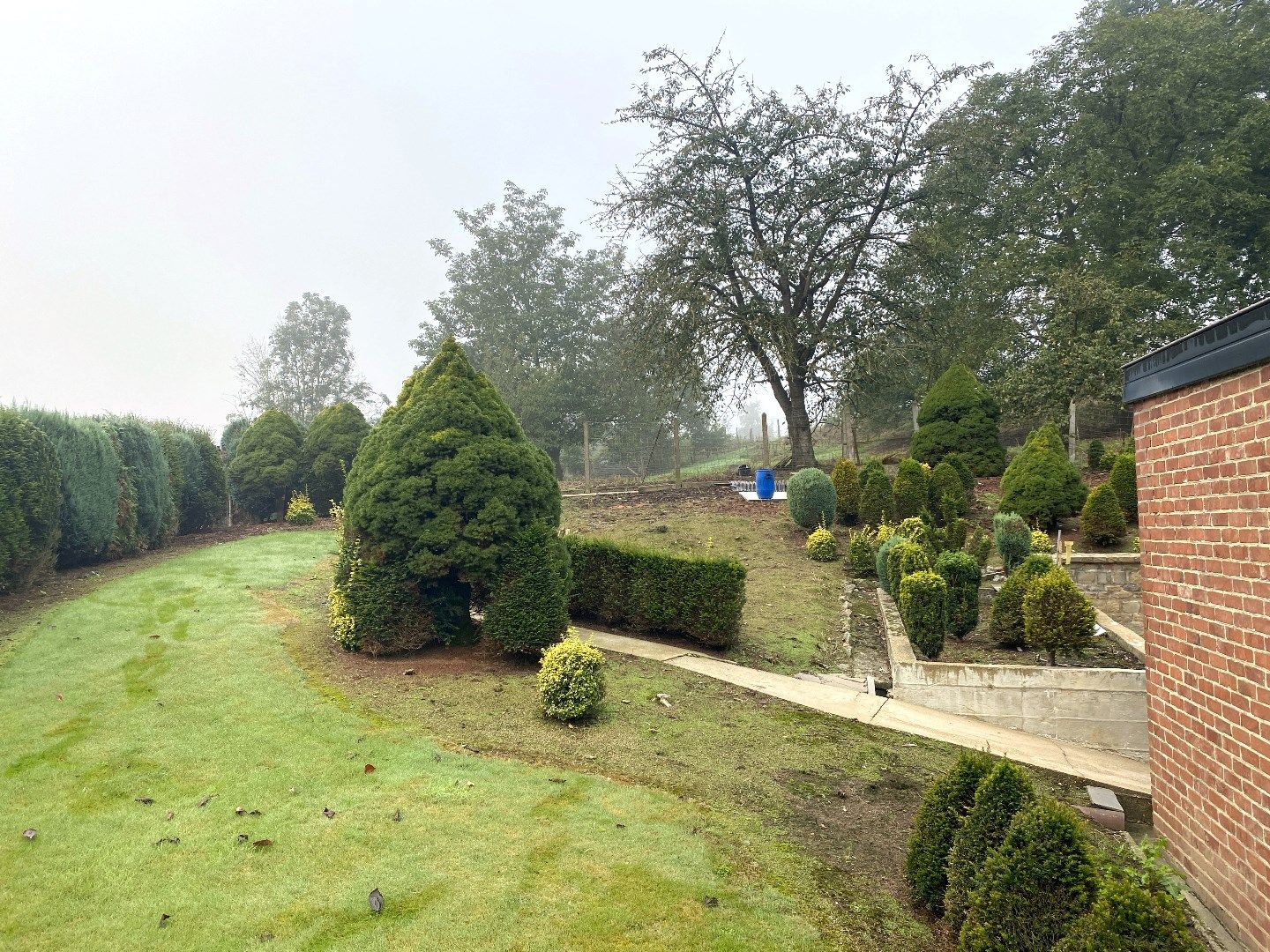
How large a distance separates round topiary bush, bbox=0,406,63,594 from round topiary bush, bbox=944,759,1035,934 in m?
11.4

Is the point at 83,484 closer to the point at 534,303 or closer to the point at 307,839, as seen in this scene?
the point at 307,839

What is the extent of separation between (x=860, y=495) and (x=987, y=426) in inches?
249

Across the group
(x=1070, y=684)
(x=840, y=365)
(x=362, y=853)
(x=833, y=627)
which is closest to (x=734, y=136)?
(x=840, y=365)

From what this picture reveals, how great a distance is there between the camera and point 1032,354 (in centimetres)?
2311

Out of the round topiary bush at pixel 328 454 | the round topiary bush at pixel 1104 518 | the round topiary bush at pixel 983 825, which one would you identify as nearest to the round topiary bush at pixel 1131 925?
the round topiary bush at pixel 983 825

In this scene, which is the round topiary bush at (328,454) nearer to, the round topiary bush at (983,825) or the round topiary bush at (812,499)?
the round topiary bush at (812,499)

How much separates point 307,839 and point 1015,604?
8075 millimetres

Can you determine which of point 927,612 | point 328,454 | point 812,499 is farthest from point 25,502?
point 812,499

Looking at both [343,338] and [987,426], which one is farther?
[343,338]

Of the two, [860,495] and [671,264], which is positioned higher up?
[671,264]

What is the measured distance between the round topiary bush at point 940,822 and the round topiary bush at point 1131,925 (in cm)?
102

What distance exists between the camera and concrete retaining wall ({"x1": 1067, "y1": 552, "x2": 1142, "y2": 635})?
11375 millimetres

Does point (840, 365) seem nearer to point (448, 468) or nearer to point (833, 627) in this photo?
point (833, 627)

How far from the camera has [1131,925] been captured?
2555mm
